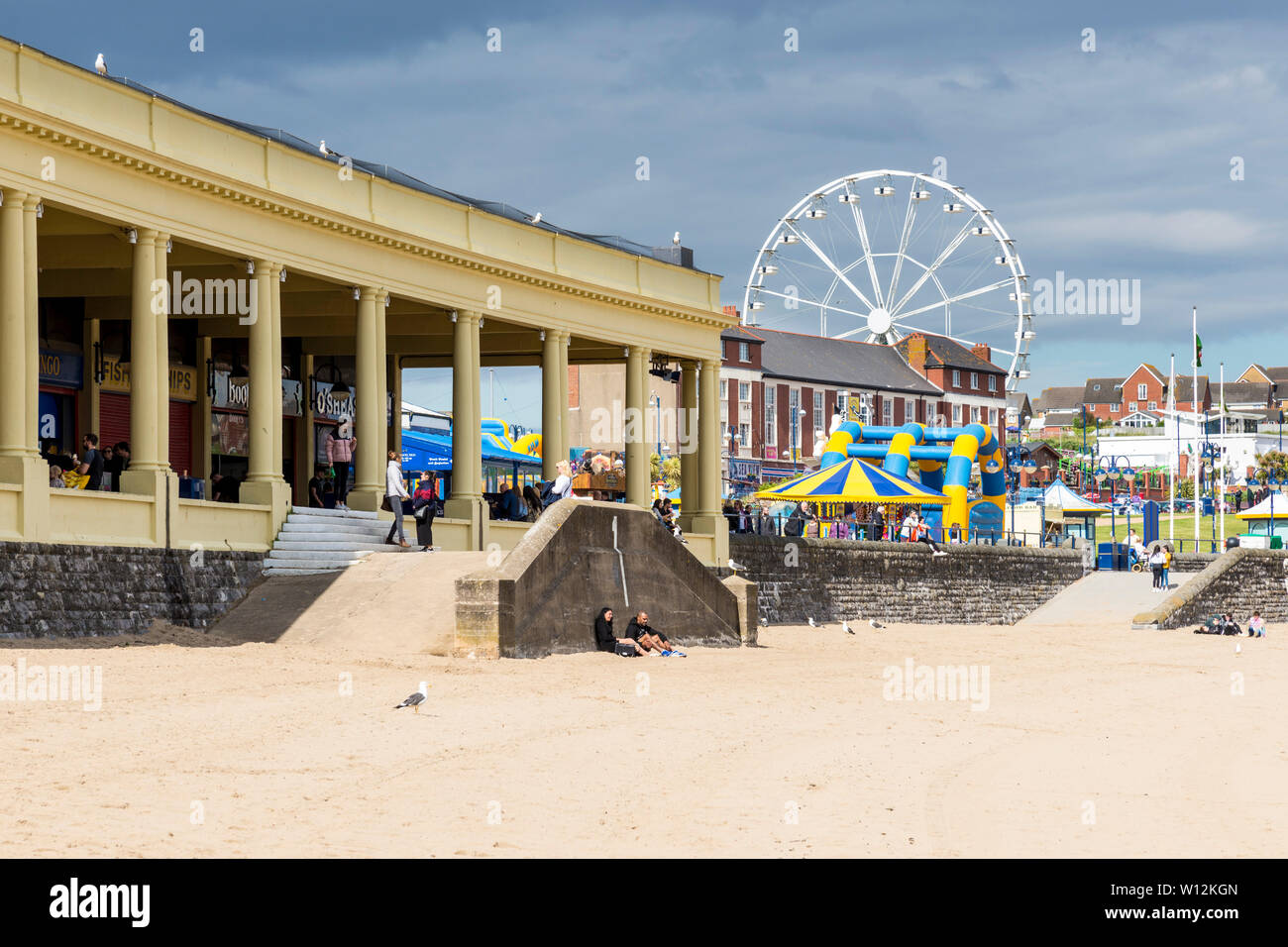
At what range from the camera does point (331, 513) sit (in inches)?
1106

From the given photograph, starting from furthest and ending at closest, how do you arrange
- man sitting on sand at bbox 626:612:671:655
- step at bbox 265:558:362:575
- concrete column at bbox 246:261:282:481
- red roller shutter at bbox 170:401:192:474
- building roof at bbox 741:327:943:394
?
building roof at bbox 741:327:943:394 < red roller shutter at bbox 170:401:192:474 < concrete column at bbox 246:261:282:481 < step at bbox 265:558:362:575 < man sitting on sand at bbox 626:612:671:655

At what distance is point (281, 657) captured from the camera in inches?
813

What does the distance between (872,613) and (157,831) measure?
34.9 metres

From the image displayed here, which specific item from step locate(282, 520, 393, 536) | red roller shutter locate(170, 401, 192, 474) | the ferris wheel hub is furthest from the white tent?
step locate(282, 520, 393, 536)

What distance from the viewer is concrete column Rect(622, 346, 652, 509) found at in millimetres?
36125

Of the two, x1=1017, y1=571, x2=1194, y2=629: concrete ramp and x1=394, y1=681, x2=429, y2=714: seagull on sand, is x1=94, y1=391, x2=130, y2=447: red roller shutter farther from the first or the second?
x1=1017, y1=571, x2=1194, y2=629: concrete ramp

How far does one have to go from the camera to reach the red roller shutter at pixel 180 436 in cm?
3194

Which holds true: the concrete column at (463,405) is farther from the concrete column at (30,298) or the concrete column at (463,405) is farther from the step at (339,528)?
the concrete column at (30,298)

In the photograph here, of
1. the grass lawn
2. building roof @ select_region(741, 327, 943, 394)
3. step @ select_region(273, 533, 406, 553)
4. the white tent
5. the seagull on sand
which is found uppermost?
building roof @ select_region(741, 327, 943, 394)

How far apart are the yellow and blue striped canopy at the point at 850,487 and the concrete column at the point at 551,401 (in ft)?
44.0

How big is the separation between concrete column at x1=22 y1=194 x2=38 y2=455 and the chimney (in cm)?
9354

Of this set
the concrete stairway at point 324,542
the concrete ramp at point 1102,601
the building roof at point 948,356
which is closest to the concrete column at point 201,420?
the concrete stairway at point 324,542

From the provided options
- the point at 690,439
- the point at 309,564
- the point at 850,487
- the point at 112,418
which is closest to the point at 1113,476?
the point at 850,487
